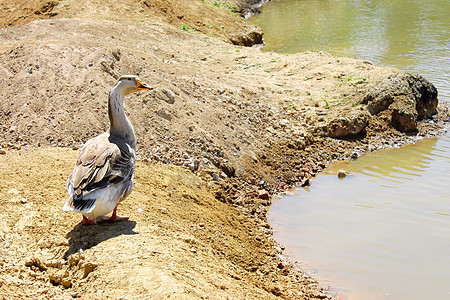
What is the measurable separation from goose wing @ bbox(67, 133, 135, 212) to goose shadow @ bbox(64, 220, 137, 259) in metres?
0.50

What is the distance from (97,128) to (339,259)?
5.54 metres

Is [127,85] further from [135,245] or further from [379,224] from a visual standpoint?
[379,224]

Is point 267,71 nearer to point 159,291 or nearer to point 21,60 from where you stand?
point 21,60

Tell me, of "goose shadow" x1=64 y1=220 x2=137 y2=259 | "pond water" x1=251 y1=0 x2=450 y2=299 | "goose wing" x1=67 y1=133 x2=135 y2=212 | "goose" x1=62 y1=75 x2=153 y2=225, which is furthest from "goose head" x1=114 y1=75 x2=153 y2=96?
"pond water" x1=251 y1=0 x2=450 y2=299

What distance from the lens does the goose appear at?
17.5 feet

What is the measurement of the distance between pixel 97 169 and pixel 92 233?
804 millimetres

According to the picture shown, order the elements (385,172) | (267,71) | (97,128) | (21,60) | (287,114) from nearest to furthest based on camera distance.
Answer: (97,128) → (385,172) → (21,60) → (287,114) → (267,71)

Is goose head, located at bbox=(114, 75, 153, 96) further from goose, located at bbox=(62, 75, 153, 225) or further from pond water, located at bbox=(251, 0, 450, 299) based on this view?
pond water, located at bbox=(251, 0, 450, 299)

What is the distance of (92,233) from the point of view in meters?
5.66

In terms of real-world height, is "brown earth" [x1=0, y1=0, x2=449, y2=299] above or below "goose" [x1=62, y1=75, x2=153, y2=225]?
below

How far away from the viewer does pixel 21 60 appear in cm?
1127

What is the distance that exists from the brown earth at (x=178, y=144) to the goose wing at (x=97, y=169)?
60cm

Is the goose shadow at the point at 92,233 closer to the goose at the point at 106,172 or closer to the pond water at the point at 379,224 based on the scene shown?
the goose at the point at 106,172

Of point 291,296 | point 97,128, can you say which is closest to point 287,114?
point 97,128
